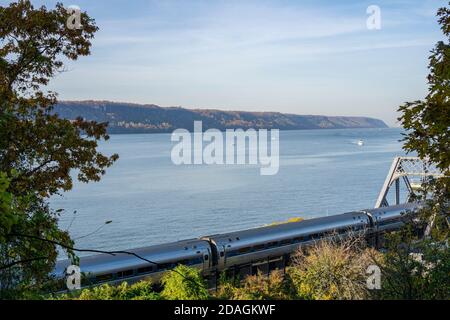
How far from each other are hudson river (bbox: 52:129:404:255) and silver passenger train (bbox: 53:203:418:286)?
20416 millimetres

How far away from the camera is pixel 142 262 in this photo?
82.8ft

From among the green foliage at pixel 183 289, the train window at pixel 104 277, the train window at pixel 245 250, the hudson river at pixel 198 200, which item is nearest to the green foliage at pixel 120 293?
the green foliage at pixel 183 289

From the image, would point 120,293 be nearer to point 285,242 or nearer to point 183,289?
point 183,289

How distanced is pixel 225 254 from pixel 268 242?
357cm

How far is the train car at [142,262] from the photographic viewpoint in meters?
23.6

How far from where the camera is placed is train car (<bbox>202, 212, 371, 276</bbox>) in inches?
1191

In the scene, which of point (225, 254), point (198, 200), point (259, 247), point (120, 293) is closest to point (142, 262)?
point (225, 254)

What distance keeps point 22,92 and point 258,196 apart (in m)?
79.9

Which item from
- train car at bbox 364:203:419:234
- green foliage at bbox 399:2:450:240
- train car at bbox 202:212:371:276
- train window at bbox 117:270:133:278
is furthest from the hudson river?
green foliage at bbox 399:2:450:240

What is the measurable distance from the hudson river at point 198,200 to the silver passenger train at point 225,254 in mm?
20416

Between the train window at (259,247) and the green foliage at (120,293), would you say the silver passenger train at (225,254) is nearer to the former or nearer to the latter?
the train window at (259,247)
